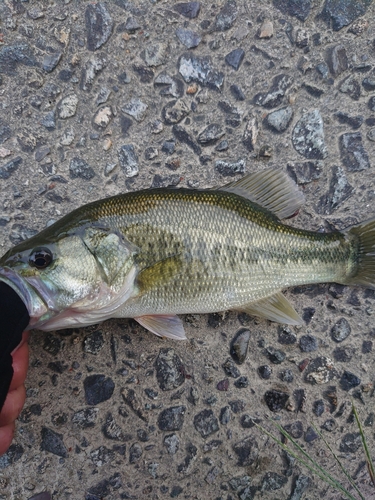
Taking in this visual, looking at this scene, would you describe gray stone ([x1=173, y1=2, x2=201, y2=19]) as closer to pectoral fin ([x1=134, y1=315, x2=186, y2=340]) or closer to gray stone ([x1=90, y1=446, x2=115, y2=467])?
pectoral fin ([x1=134, y1=315, x2=186, y2=340])

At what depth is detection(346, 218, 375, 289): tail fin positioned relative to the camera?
8.71 feet

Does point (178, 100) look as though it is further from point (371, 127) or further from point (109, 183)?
point (371, 127)

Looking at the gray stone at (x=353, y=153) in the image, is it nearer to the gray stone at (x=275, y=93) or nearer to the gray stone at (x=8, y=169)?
the gray stone at (x=275, y=93)

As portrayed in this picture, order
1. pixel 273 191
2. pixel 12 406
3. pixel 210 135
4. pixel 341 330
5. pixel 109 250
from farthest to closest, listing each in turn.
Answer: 1. pixel 210 135
2. pixel 341 330
3. pixel 273 191
4. pixel 12 406
5. pixel 109 250

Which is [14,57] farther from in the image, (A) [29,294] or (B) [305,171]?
(B) [305,171]

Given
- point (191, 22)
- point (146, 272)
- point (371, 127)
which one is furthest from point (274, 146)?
point (146, 272)

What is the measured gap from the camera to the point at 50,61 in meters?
2.95

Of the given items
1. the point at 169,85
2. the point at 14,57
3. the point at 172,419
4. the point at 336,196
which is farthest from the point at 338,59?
the point at 172,419

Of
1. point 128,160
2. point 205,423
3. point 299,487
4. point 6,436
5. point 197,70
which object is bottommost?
point 299,487

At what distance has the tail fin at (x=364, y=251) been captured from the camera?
2.65m

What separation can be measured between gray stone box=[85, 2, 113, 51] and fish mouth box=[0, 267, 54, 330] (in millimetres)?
1653

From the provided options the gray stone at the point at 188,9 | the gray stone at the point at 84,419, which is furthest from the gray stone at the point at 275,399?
the gray stone at the point at 188,9

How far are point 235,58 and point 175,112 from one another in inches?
21.2

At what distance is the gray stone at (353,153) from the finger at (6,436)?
2612 mm
